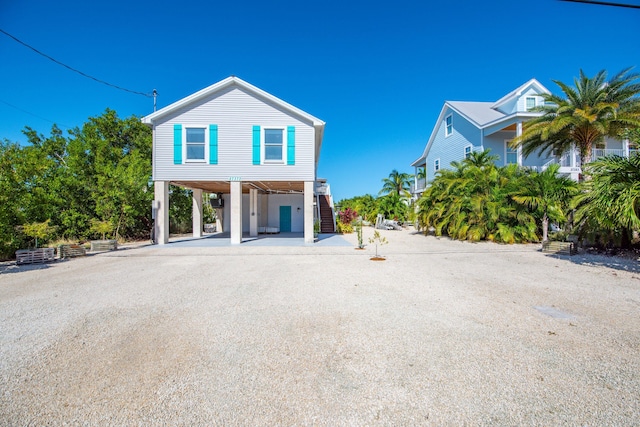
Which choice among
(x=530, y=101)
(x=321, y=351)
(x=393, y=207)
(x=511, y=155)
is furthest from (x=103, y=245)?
(x=530, y=101)

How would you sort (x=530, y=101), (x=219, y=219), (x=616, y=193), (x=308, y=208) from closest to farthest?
1. (x=616, y=193)
2. (x=308, y=208)
3. (x=530, y=101)
4. (x=219, y=219)

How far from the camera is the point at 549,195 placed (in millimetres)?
11898

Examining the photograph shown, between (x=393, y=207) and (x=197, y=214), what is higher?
(x=393, y=207)

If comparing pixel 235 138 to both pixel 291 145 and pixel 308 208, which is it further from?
pixel 308 208

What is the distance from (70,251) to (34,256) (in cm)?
109

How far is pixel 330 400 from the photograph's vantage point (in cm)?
242

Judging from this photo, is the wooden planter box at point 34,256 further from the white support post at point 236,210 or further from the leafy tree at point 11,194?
the white support post at point 236,210

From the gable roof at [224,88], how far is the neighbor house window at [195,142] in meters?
1.20

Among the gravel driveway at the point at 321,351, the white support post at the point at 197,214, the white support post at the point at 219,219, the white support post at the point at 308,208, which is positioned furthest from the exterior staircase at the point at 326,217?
the gravel driveway at the point at 321,351

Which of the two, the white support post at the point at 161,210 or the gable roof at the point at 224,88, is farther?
the white support post at the point at 161,210

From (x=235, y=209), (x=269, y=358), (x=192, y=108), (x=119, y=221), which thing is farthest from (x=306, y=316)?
(x=119, y=221)

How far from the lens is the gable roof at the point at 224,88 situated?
13.1 metres

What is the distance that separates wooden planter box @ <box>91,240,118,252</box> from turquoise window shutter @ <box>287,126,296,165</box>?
824 centimetres

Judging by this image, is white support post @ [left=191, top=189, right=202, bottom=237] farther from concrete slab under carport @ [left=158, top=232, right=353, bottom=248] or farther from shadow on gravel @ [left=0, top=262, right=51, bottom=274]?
shadow on gravel @ [left=0, top=262, right=51, bottom=274]
